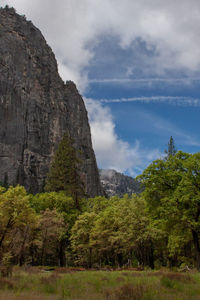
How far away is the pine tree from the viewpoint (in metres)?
53.0

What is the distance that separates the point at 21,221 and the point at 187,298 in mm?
21364

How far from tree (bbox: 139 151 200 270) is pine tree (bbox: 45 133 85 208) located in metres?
29.6

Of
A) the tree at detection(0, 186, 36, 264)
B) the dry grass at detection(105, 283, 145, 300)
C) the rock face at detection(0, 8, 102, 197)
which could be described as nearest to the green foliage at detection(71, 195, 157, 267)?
the tree at detection(0, 186, 36, 264)

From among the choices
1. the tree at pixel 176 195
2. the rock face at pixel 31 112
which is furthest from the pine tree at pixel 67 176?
the rock face at pixel 31 112

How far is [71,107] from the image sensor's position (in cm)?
14912

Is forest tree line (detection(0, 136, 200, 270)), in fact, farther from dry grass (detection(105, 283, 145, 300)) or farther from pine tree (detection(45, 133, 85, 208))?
dry grass (detection(105, 283, 145, 300))

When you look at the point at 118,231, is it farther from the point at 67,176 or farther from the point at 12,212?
the point at 67,176

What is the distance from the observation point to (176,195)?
2180 centimetres

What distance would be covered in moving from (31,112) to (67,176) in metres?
70.7

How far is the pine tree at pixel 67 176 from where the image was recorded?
174ft

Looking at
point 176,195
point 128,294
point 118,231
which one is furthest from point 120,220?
point 128,294

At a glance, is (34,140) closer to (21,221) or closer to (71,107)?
(71,107)

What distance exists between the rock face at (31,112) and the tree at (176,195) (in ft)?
266

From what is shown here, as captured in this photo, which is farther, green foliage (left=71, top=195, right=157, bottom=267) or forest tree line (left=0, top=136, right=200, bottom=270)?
green foliage (left=71, top=195, right=157, bottom=267)
